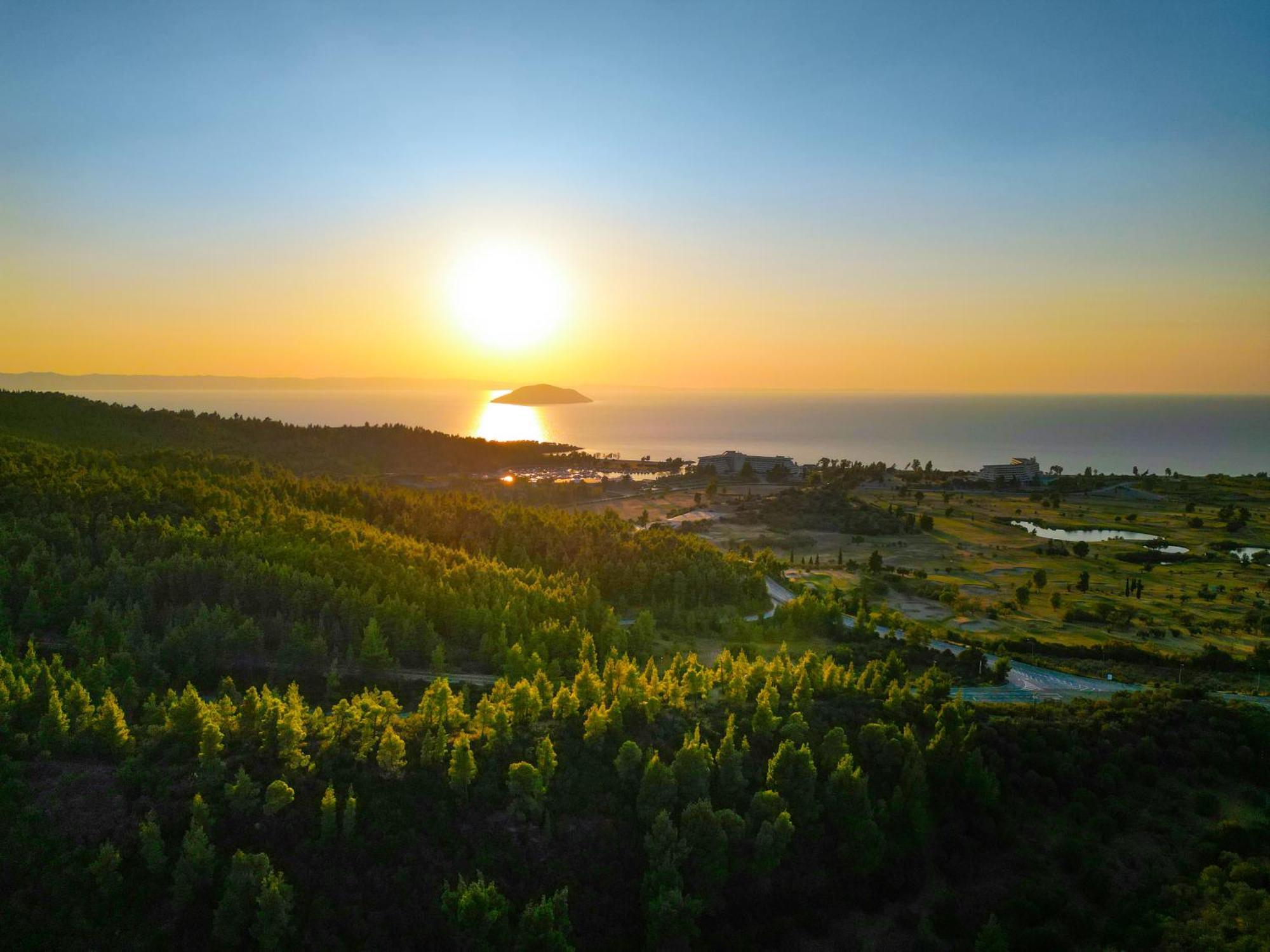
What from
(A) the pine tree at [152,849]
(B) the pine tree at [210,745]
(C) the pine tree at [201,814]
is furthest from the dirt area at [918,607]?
(A) the pine tree at [152,849]

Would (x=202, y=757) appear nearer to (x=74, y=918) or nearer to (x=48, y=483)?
(x=74, y=918)

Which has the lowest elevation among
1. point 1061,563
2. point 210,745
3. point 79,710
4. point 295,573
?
point 210,745

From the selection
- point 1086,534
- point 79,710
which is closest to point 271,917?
point 79,710

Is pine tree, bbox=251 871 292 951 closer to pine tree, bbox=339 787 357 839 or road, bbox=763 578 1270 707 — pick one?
pine tree, bbox=339 787 357 839

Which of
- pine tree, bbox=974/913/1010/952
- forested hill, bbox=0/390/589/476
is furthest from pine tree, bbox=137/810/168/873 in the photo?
forested hill, bbox=0/390/589/476

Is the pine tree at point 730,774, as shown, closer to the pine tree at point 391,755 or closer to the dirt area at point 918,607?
the pine tree at point 391,755

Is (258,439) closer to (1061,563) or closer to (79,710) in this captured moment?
(79,710)
